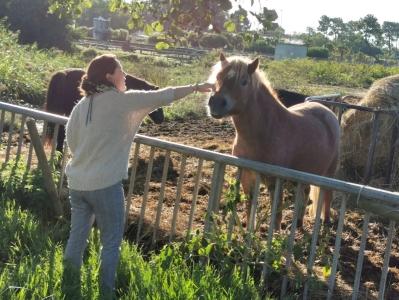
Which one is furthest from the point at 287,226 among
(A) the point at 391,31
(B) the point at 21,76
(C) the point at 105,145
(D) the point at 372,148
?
(A) the point at 391,31

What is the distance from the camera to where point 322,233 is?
18.6 feet

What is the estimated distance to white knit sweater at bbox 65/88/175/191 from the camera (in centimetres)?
350

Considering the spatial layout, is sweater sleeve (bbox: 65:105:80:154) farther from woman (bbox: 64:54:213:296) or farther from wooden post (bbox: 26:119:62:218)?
wooden post (bbox: 26:119:62:218)

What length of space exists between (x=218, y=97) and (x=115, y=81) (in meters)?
1.00

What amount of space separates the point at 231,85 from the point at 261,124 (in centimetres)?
55

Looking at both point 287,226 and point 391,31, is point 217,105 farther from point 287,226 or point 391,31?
point 391,31

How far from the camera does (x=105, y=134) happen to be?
3.49 m

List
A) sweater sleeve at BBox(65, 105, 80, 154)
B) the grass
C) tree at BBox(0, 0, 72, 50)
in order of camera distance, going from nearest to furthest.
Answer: the grass, sweater sleeve at BBox(65, 105, 80, 154), tree at BBox(0, 0, 72, 50)

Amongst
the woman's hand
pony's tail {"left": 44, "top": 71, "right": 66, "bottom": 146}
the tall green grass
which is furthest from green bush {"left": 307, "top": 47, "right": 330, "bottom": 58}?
the woman's hand

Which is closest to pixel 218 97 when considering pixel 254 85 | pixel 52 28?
pixel 254 85

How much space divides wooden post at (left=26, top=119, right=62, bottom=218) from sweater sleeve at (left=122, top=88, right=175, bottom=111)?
1.73m

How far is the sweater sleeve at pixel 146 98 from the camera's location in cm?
354

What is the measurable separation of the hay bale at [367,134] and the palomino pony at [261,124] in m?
1.97

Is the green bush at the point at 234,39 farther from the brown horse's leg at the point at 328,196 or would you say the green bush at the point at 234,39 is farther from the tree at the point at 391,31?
the tree at the point at 391,31
